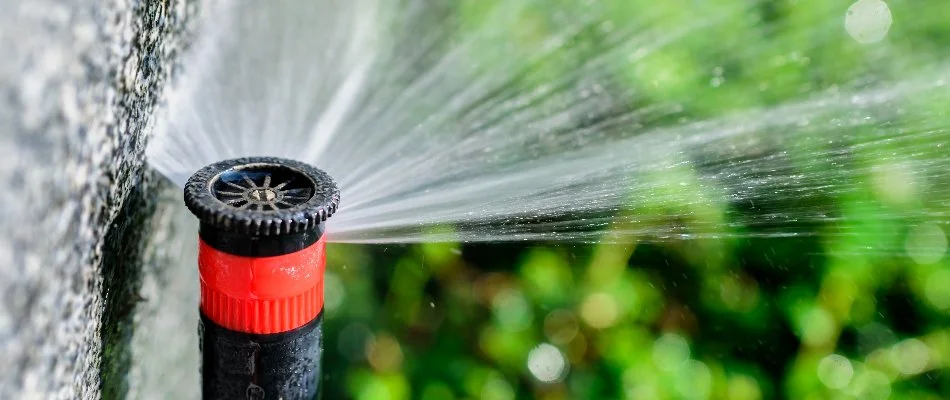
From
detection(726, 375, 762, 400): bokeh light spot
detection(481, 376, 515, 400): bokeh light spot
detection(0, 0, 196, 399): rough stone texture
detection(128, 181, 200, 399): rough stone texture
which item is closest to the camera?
detection(0, 0, 196, 399): rough stone texture

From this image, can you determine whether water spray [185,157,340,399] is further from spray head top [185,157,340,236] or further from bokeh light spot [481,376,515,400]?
bokeh light spot [481,376,515,400]

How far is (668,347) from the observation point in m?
1.44

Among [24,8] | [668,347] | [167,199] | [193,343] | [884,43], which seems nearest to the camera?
[24,8]

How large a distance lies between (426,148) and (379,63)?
36 cm

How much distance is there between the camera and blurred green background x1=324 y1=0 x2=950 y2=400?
129 cm

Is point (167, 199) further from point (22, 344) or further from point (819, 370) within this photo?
point (819, 370)

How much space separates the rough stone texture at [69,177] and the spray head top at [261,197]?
0.08 metres

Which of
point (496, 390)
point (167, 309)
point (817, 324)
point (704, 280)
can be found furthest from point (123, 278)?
point (817, 324)

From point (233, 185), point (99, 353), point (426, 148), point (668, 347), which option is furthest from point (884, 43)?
point (99, 353)

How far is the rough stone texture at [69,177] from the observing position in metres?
0.52

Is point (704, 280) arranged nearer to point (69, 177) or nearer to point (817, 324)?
point (817, 324)

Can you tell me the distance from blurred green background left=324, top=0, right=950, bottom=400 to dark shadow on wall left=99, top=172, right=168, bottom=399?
56 cm

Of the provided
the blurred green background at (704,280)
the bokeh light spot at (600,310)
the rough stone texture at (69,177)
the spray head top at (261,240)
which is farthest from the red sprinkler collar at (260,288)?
the bokeh light spot at (600,310)

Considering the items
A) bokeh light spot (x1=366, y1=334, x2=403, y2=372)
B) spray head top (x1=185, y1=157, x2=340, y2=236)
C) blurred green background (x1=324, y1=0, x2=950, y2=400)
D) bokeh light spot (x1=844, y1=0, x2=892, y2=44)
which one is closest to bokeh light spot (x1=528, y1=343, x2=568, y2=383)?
blurred green background (x1=324, y1=0, x2=950, y2=400)
